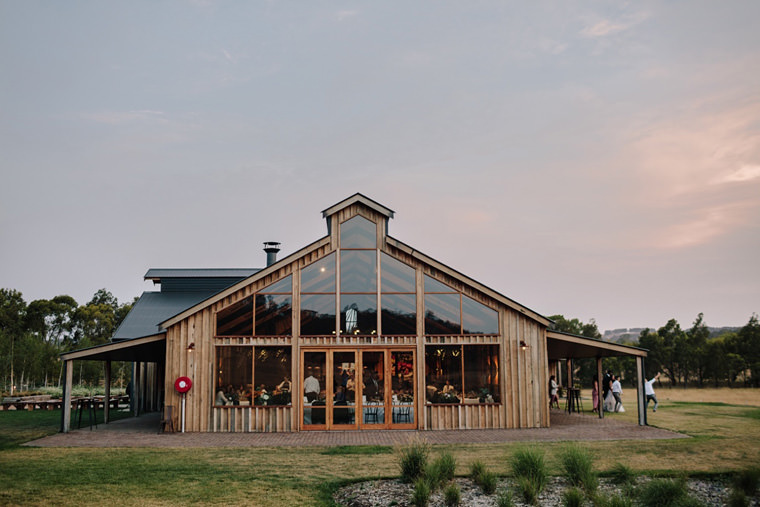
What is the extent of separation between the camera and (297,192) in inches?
1110

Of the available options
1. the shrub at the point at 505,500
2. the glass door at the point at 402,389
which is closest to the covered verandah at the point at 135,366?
the glass door at the point at 402,389

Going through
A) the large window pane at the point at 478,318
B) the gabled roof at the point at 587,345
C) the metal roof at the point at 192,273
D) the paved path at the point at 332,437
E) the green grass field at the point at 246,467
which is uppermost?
the metal roof at the point at 192,273

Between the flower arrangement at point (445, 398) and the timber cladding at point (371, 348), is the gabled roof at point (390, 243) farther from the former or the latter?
the flower arrangement at point (445, 398)

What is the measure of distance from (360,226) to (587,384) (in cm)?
4342

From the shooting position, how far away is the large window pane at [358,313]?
17.3m

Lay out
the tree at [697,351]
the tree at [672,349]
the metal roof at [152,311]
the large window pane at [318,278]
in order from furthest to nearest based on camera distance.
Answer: the tree at [672,349] < the tree at [697,351] < the metal roof at [152,311] < the large window pane at [318,278]

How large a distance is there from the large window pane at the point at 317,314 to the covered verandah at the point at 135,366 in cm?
387

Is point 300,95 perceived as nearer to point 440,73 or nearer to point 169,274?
point 440,73

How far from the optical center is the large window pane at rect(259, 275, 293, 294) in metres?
17.3

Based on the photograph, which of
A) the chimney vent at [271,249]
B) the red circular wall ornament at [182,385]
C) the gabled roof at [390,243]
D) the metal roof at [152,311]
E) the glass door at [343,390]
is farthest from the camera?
the chimney vent at [271,249]

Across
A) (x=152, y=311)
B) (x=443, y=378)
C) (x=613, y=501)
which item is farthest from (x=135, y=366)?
(x=613, y=501)

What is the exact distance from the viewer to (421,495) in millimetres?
8188

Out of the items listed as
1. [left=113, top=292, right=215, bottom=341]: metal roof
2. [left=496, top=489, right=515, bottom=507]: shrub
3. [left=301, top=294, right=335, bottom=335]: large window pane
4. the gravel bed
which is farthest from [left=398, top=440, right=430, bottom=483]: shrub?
[left=113, top=292, right=215, bottom=341]: metal roof

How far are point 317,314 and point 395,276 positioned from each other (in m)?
2.38
